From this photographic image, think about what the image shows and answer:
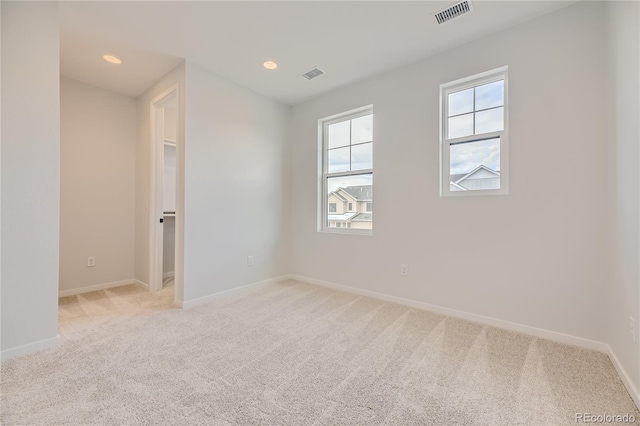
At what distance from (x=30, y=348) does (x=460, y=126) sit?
157 inches

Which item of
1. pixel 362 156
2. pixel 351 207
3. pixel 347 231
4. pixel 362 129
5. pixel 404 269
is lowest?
pixel 404 269

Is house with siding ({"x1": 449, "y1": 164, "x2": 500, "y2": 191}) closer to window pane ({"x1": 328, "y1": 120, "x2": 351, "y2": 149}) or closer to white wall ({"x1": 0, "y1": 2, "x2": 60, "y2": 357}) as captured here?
window pane ({"x1": 328, "y1": 120, "x2": 351, "y2": 149})

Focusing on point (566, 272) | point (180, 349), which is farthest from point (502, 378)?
point (180, 349)

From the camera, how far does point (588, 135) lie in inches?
80.6

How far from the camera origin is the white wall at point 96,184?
130 inches

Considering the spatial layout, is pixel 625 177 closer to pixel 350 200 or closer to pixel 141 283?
pixel 350 200

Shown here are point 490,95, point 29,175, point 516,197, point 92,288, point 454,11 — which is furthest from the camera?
point 92,288

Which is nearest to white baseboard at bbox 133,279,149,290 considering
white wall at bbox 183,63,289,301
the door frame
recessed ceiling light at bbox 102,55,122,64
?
the door frame

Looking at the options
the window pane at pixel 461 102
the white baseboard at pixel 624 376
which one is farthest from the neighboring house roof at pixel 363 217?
the white baseboard at pixel 624 376

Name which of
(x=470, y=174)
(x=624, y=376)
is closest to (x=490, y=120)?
(x=470, y=174)

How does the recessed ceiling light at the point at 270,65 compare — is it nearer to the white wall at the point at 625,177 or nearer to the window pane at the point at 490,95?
the window pane at the point at 490,95

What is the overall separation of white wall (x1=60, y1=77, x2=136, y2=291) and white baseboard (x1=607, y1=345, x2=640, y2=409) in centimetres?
503

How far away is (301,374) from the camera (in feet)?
5.67

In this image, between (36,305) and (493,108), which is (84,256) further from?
(493,108)
